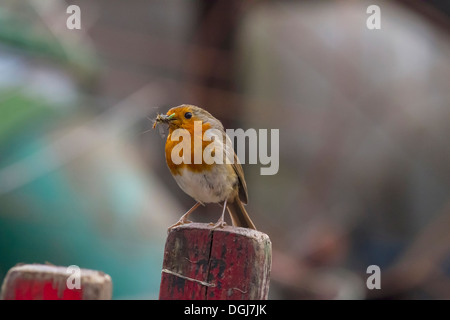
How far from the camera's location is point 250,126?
21.8 feet

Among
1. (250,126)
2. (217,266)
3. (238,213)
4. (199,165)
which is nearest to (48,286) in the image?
(217,266)

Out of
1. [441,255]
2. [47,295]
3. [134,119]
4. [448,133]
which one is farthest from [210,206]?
[47,295]

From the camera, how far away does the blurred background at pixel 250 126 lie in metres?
4.15

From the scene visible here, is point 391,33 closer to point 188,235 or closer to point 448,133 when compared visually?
point 448,133

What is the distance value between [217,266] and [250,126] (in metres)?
5.10

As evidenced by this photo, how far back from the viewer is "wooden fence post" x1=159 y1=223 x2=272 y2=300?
156 centimetres

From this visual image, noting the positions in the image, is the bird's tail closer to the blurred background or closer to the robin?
the robin

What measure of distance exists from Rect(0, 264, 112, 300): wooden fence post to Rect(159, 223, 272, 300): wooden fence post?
0.70ft

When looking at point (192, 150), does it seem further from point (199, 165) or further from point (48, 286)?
point (48, 286)

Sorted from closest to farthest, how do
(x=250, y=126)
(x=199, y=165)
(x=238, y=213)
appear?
1. (x=199, y=165)
2. (x=238, y=213)
3. (x=250, y=126)

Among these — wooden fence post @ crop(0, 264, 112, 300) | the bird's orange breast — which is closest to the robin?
the bird's orange breast

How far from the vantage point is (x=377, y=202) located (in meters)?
7.30

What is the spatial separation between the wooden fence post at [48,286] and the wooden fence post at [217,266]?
0.21 meters
